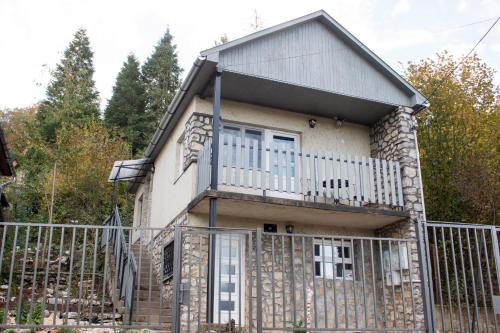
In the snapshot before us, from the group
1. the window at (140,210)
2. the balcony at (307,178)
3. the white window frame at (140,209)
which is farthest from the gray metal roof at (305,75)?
the window at (140,210)

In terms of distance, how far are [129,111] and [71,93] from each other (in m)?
6.11

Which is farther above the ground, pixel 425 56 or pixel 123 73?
pixel 123 73

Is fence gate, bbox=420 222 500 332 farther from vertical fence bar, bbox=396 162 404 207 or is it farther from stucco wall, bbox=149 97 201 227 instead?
stucco wall, bbox=149 97 201 227

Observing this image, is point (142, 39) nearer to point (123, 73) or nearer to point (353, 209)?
point (123, 73)

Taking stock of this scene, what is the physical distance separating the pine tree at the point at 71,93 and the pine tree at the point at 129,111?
130 centimetres

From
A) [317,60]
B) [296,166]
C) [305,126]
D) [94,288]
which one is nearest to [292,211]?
[296,166]

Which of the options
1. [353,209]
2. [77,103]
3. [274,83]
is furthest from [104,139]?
[353,209]

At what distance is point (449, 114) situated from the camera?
640 inches

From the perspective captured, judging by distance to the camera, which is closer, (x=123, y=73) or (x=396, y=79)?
(x=396, y=79)

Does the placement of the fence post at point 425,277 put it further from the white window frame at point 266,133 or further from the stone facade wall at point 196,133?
the stone facade wall at point 196,133

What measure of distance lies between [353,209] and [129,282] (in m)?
5.00

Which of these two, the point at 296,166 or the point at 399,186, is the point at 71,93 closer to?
the point at 296,166

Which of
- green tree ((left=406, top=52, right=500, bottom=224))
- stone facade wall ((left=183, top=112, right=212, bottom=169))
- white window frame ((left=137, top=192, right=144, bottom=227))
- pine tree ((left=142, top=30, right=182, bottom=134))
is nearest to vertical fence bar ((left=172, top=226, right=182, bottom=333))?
stone facade wall ((left=183, top=112, right=212, bottom=169))

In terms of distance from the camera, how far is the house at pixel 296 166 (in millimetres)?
10117
